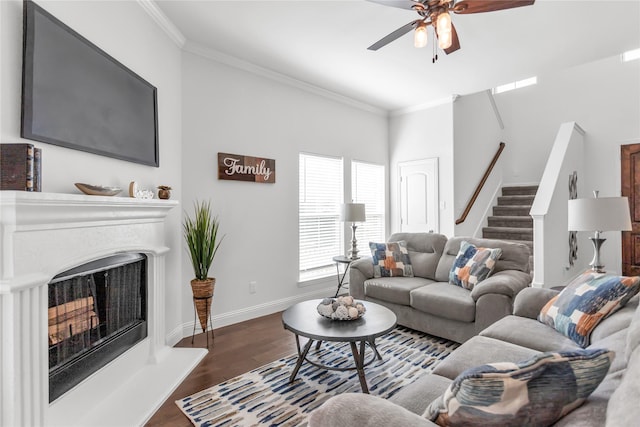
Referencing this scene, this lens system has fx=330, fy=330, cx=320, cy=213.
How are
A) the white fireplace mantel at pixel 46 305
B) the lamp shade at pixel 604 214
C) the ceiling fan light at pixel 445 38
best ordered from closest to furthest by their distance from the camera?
the white fireplace mantel at pixel 46 305 → the ceiling fan light at pixel 445 38 → the lamp shade at pixel 604 214

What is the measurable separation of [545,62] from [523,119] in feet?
10.9

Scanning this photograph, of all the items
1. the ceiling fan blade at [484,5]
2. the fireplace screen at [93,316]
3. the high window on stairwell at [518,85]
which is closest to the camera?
the fireplace screen at [93,316]

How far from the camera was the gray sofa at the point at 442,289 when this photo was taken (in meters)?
2.75

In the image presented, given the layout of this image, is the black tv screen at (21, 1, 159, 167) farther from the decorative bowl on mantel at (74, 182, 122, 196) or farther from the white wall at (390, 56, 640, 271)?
the white wall at (390, 56, 640, 271)

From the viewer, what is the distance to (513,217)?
548cm

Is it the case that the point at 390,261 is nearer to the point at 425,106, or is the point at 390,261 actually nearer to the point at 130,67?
the point at 425,106

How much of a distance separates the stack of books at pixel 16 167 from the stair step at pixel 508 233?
5696 mm

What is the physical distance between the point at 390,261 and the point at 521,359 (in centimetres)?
211

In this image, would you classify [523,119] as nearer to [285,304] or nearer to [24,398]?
[285,304]

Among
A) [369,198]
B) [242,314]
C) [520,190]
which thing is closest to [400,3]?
[242,314]

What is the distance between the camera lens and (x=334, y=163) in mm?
4812

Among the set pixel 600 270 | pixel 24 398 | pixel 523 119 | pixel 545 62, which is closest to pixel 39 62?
pixel 24 398

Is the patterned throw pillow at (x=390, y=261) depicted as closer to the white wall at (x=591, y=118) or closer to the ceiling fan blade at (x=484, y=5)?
the ceiling fan blade at (x=484, y=5)

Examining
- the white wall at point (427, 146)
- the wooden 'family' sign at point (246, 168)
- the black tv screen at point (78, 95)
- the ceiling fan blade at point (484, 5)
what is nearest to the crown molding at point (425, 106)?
the white wall at point (427, 146)
